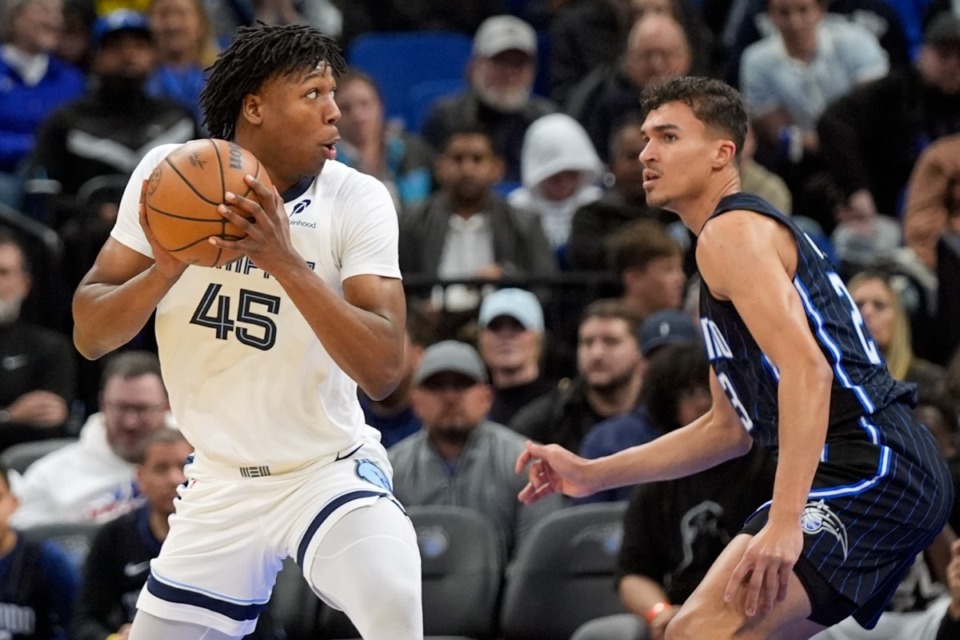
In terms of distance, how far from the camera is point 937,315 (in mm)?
9250

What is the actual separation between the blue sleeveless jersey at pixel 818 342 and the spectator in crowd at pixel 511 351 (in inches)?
169

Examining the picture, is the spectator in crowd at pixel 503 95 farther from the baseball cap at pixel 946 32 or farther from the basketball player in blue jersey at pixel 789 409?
the basketball player in blue jersey at pixel 789 409

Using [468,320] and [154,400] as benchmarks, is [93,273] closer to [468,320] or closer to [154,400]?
[154,400]

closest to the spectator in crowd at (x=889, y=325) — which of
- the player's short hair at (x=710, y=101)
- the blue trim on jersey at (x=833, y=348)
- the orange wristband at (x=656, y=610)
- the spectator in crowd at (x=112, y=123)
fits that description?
the orange wristband at (x=656, y=610)

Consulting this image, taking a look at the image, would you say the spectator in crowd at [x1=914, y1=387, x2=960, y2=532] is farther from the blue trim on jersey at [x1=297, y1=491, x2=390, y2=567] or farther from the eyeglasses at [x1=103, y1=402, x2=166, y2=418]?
the eyeglasses at [x1=103, y1=402, x2=166, y2=418]

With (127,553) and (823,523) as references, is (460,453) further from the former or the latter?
(823,523)

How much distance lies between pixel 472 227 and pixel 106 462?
9.22 feet

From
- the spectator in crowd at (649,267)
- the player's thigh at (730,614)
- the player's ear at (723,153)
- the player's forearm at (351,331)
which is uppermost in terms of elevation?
the player's ear at (723,153)

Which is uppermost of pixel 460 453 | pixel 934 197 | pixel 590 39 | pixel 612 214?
pixel 590 39

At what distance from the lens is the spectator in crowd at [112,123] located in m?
11.0

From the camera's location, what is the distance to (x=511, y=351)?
29.9 ft

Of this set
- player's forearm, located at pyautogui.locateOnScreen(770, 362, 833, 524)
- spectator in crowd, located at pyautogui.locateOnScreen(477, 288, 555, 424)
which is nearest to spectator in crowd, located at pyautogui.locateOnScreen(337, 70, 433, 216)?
spectator in crowd, located at pyautogui.locateOnScreen(477, 288, 555, 424)

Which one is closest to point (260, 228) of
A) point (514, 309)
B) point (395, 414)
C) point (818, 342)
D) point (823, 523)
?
point (818, 342)

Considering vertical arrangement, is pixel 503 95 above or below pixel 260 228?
above
